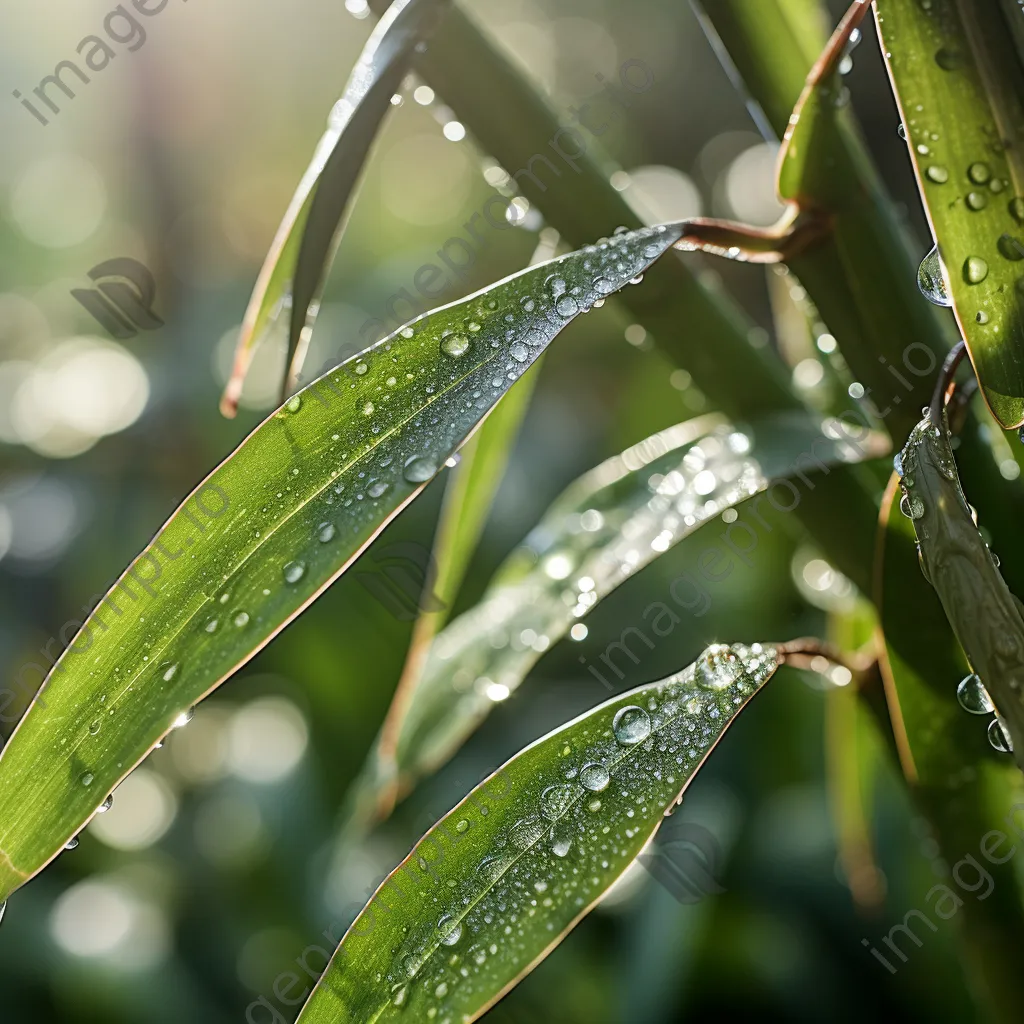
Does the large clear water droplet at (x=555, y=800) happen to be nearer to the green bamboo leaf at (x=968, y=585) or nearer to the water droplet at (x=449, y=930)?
the water droplet at (x=449, y=930)

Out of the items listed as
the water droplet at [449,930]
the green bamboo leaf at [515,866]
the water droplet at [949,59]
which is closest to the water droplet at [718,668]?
the green bamboo leaf at [515,866]

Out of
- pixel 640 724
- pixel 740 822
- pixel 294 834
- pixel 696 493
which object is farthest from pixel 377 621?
pixel 640 724

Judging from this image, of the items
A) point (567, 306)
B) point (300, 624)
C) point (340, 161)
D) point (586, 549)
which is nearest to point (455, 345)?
point (567, 306)

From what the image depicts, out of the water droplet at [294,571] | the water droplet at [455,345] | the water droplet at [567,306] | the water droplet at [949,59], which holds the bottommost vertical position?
the water droplet at [949,59]

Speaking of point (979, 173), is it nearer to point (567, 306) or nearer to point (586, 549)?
point (567, 306)

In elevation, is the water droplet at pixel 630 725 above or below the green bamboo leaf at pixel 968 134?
below
